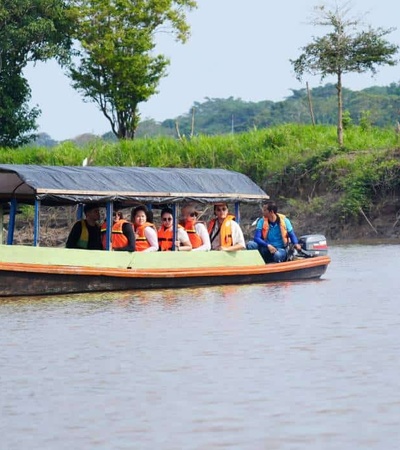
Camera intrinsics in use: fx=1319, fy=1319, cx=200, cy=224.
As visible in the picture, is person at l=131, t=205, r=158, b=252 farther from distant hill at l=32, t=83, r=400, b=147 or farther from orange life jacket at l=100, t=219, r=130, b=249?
distant hill at l=32, t=83, r=400, b=147

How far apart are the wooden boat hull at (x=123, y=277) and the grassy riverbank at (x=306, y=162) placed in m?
11.8

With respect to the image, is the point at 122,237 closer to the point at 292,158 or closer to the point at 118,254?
the point at 118,254

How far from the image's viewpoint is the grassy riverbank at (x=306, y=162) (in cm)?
3012

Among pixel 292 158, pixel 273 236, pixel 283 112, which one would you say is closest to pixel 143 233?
pixel 273 236

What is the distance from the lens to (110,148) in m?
35.2

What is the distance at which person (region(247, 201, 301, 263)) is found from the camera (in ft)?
60.0

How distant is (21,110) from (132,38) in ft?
13.2

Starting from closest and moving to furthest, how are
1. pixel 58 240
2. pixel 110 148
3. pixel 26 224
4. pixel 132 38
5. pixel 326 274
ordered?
1. pixel 326 274
2. pixel 58 240
3. pixel 26 224
4. pixel 110 148
5. pixel 132 38

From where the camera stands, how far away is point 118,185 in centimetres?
1659

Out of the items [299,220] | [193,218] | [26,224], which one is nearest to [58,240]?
[26,224]

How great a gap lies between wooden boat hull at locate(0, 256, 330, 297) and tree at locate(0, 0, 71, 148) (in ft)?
72.9

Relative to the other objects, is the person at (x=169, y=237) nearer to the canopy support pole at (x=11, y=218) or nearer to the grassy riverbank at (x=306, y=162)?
the canopy support pole at (x=11, y=218)

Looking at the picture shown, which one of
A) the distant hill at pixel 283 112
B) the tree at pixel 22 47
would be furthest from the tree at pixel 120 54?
the distant hill at pixel 283 112

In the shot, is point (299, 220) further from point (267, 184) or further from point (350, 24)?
point (350, 24)
